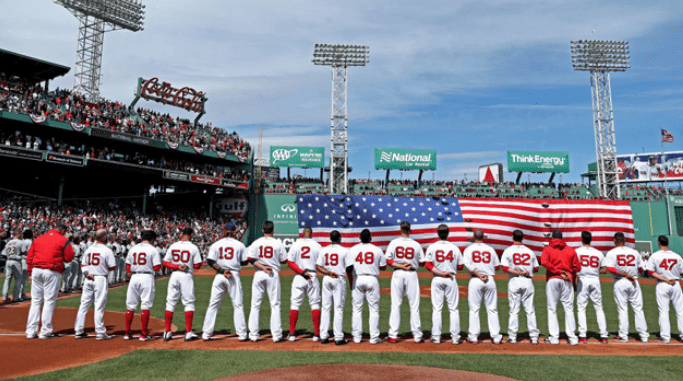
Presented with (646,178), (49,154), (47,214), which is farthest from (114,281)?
(646,178)

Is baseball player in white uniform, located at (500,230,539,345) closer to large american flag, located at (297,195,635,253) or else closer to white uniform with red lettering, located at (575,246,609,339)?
white uniform with red lettering, located at (575,246,609,339)

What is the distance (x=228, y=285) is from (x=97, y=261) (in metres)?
2.58

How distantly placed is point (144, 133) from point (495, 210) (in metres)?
24.9

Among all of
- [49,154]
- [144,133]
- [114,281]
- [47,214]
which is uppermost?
[144,133]

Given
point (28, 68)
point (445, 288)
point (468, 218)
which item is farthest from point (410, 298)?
point (28, 68)

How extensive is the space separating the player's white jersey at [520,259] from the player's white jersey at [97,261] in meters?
7.24

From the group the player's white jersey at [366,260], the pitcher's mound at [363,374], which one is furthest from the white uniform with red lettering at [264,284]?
the pitcher's mound at [363,374]

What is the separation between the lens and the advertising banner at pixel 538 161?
145ft

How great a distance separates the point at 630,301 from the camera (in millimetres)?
8016

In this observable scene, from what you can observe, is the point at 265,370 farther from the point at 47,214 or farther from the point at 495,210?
the point at 47,214

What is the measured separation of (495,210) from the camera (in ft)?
83.6

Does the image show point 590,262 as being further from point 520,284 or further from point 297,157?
point 297,157

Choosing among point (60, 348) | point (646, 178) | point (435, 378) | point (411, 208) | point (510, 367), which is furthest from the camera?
point (646, 178)

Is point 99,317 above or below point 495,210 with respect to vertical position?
below
